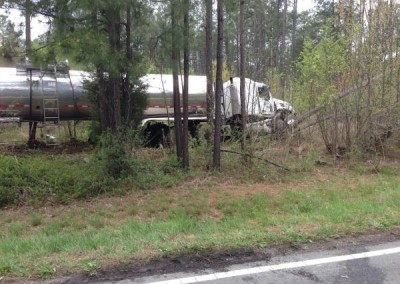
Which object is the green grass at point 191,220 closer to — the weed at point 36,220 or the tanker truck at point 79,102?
the weed at point 36,220

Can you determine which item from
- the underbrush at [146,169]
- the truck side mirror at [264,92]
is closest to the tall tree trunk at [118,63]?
the underbrush at [146,169]

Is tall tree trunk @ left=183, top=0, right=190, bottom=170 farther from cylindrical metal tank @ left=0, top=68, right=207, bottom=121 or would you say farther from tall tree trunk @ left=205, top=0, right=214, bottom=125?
cylindrical metal tank @ left=0, top=68, right=207, bottom=121

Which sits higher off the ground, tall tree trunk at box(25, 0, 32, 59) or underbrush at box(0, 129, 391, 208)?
tall tree trunk at box(25, 0, 32, 59)

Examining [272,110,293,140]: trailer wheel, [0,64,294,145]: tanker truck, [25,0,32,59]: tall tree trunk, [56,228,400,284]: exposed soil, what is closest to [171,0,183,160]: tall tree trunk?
[0,64,294,145]: tanker truck

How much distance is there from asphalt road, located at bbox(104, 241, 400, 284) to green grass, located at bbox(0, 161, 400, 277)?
20.9 inches

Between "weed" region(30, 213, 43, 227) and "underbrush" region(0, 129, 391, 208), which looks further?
"underbrush" region(0, 129, 391, 208)

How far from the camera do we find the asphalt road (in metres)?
4.43

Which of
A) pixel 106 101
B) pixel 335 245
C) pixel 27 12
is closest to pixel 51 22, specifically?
pixel 27 12

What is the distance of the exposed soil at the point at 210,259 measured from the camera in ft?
15.0

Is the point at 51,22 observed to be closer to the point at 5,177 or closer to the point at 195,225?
the point at 5,177

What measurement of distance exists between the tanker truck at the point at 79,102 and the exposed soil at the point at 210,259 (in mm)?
6543

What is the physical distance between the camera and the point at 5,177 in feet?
30.5

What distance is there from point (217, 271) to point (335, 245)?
5.49ft

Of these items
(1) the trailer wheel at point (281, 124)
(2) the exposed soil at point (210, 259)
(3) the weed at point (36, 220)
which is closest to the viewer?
(2) the exposed soil at point (210, 259)
